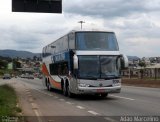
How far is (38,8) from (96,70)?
7638 mm

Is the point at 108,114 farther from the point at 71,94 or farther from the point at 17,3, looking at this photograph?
the point at 17,3

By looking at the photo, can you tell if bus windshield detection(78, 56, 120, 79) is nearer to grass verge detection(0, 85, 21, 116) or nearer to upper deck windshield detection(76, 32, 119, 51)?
upper deck windshield detection(76, 32, 119, 51)

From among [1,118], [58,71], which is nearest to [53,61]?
[58,71]

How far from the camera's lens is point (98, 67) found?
79.3 ft

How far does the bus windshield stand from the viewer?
79.2 feet

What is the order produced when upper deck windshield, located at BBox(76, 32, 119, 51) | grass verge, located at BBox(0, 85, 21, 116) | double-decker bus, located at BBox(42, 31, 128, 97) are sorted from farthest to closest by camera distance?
upper deck windshield, located at BBox(76, 32, 119, 51) < double-decker bus, located at BBox(42, 31, 128, 97) < grass verge, located at BBox(0, 85, 21, 116)

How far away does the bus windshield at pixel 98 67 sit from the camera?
2412cm

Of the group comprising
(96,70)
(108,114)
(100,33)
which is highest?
(100,33)

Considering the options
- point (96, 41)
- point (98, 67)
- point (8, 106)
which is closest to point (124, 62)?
point (98, 67)

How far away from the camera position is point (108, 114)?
16500mm

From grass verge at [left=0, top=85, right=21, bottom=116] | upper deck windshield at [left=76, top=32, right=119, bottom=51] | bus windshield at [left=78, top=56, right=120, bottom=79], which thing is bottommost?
grass verge at [left=0, top=85, right=21, bottom=116]

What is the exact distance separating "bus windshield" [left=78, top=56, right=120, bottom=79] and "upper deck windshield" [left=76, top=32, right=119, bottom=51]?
60 cm

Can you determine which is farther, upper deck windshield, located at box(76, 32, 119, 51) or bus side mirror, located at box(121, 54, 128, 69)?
upper deck windshield, located at box(76, 32, 119, 51)

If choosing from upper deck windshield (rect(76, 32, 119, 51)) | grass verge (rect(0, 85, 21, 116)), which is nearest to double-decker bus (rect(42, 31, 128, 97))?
upper deck windshield (rect(76, 32, 119, 51))
